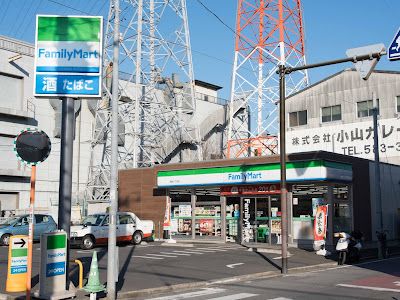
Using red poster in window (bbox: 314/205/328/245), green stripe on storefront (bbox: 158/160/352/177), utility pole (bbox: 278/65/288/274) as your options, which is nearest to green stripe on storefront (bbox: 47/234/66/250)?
utility pole (bbox: 278/65/288/274)

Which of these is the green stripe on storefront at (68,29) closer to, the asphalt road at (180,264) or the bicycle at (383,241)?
the asphalt road at (180,264)

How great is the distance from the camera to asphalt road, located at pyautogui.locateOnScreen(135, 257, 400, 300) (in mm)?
11492

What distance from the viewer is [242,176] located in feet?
82.5

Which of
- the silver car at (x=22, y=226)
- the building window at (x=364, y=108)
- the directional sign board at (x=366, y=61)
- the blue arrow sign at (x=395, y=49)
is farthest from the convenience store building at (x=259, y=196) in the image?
the blue arrow sign at (x=395, y=49)

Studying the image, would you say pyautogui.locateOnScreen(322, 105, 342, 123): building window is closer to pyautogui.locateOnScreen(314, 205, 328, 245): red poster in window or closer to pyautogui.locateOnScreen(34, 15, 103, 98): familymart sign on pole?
pyautogui.locateOnScreen(314, 205, 328, 245): red poster in window

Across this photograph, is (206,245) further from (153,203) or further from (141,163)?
(141,163)

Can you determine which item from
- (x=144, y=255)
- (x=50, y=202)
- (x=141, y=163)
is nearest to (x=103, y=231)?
(x=144, y=255)

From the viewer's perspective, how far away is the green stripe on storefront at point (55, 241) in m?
10.9

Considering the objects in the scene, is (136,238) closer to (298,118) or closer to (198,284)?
(198,284)

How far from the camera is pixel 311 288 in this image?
12.8 m

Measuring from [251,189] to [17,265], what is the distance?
15.4m

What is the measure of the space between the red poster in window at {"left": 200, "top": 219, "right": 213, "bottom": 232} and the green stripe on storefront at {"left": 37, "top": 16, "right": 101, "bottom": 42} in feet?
54.1

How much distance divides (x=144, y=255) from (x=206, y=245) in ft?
19.1

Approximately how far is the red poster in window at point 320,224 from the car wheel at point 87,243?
1077 centimetres
